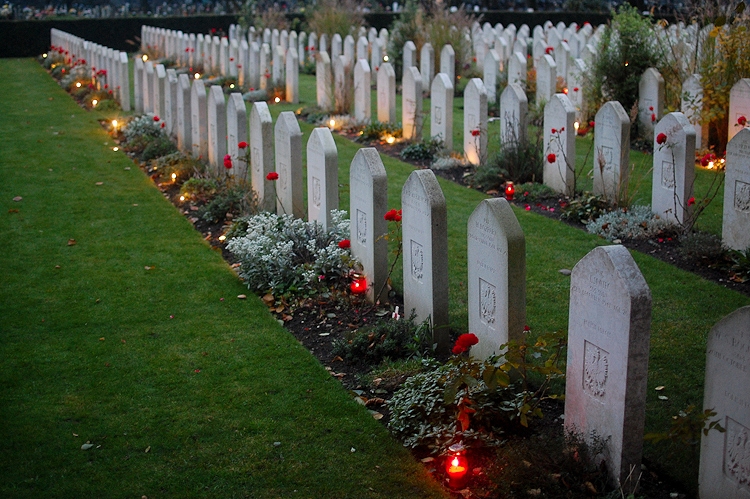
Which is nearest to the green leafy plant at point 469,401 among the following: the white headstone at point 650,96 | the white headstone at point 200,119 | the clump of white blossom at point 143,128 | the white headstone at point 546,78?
the white headstone at point 200,119

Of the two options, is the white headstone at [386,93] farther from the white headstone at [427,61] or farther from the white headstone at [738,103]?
the white headstone at [738,103]

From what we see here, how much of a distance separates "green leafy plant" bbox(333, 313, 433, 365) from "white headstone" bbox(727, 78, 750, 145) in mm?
6218

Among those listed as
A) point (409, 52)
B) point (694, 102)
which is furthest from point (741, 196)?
point (409, 52)

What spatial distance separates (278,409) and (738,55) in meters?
8.96

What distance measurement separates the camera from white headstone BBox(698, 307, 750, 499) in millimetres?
3715

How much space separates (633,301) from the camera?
156 inches

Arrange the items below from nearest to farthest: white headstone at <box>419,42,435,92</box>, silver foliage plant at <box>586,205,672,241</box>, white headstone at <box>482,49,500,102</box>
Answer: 1. silver foliage plant at <box>586,205,672,241</box>
2. white headstone at <box>482,49,500,102</box>
3. white headstone at <box>419,42,435,92</box>

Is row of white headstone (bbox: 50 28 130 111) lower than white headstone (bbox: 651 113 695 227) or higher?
higher

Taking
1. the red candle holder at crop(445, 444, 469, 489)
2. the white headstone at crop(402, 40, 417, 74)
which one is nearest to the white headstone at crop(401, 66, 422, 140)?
the white headstone at crop(402, 40, 417, 74)

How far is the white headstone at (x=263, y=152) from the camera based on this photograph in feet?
30.1

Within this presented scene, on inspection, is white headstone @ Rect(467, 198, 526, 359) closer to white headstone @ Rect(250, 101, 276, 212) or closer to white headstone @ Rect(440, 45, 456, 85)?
white headstone @ Rect(250, 101, 276, 212)

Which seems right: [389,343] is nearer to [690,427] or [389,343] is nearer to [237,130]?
[690,427]

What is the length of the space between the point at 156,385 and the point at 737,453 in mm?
3549

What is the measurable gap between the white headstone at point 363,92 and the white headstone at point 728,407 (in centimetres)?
1127
